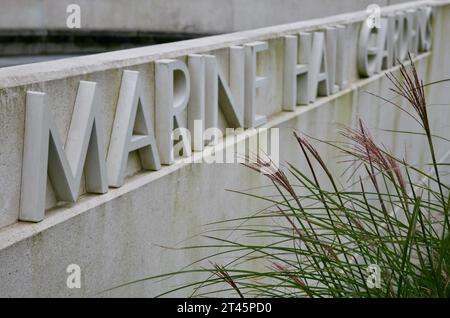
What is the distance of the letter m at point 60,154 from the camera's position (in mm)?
3377

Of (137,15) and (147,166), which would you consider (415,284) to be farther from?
(137,15)

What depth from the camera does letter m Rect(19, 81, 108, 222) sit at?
3.38 meters

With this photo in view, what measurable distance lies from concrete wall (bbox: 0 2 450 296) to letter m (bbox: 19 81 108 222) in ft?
0.11

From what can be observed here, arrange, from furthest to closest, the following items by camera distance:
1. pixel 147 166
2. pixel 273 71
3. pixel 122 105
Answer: pixel 273 71 < pixel 147 166 < pixel 122 105

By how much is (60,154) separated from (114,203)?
0.46m

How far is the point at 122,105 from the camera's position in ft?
13.3

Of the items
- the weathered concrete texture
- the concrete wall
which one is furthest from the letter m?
the weathered concrete texture

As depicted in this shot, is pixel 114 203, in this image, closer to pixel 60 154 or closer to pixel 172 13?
pixel 60 154

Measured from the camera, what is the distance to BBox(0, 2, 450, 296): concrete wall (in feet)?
10.9

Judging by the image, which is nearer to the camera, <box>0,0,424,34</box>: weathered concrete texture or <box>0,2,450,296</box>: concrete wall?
<box>0,2,450,296</box>: concrete wall

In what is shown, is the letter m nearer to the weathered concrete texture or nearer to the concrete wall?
the concrete wall

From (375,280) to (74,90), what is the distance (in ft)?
5.23
